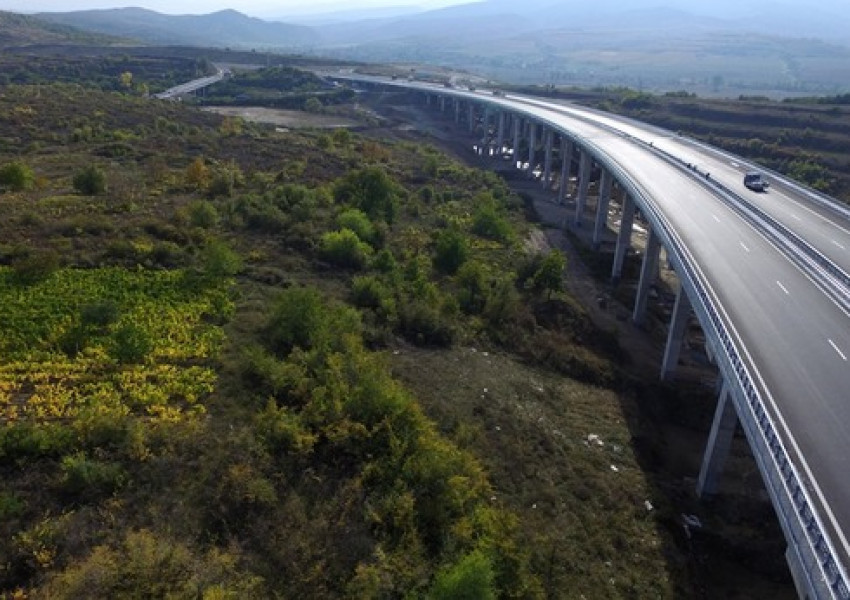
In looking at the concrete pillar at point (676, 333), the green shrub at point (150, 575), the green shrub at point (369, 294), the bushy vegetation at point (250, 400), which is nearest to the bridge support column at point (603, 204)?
the bushy vegetation at point (250, 400)

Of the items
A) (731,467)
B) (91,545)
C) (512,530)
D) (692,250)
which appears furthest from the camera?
(692,250)

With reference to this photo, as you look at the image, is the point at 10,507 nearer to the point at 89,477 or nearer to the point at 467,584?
the point at 89,477

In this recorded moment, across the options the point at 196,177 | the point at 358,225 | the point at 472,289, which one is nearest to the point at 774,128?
the point at 358,225

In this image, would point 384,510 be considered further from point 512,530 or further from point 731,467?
point 731,467

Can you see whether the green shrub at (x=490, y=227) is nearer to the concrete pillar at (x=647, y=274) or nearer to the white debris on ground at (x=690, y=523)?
the concrete pillar at (x=647, y=274)

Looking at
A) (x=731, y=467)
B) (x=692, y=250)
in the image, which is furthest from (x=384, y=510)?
(x=692, y=250)

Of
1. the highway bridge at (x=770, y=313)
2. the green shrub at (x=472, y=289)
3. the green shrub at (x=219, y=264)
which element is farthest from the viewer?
the green shrub at (x=472, y=289)

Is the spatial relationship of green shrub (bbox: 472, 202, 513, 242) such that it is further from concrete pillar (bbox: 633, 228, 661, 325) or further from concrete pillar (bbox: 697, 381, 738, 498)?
concrete pillar (bbox: 697, 381, 738, 498)
